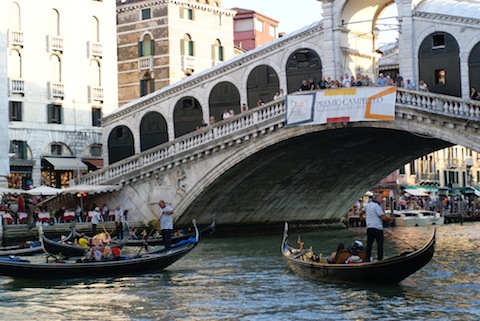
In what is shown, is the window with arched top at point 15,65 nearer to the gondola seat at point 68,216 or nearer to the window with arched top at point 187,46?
the gondola seat at point 68,216

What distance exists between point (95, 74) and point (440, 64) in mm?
13361

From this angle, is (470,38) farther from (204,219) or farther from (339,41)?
(204,219)

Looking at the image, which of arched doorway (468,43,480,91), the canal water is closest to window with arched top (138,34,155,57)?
arched doorway (468,43,480,91)

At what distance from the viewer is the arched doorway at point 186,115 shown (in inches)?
1191

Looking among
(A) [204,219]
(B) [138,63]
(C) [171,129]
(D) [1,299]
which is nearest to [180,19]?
(B) [138,63]

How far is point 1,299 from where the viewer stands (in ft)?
47.9

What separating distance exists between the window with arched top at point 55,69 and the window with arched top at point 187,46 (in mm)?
7101

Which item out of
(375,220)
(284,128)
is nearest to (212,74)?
(284,128)

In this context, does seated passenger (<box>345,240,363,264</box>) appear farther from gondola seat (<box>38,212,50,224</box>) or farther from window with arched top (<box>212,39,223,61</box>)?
window with arched top (<box>212,39,223,61</box>)

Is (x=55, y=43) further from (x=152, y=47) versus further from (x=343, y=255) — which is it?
(x=343, y=255)

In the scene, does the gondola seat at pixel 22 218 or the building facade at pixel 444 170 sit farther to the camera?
the building facade at pixel 444 170

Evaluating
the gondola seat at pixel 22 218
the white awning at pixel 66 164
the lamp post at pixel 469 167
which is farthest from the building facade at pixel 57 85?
the lamp post at pixel 469 167

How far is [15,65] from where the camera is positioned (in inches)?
1225

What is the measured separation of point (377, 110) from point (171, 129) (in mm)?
8836
